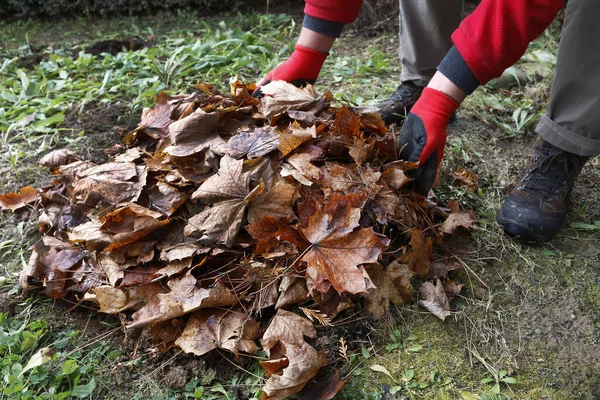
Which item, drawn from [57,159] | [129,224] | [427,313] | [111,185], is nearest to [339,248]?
[427,313]

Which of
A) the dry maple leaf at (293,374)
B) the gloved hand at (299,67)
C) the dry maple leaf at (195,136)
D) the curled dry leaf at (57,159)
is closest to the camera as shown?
the dry maple leaf at (293,374)

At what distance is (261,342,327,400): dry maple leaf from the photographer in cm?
134

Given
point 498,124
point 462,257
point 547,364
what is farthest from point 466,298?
point 498,124

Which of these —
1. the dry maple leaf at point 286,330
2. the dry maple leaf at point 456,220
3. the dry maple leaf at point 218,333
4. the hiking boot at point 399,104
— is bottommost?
the dry maple leaf at point 218,333

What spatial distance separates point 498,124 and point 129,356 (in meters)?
2.08

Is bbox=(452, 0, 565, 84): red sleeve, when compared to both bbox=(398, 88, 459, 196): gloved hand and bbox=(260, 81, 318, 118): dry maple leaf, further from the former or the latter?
bbox=(260, 81, 318, 118): dry maple leaf

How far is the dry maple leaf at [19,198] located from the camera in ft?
6.84

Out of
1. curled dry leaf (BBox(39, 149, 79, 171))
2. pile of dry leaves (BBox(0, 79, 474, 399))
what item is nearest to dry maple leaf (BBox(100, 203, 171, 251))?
pile of dry leaves (BBox(0, 79, 474, 399))

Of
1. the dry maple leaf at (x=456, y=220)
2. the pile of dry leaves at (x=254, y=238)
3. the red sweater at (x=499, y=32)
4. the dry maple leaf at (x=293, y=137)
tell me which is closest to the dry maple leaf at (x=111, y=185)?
the pile of dry leaves at (x=254, y=238)

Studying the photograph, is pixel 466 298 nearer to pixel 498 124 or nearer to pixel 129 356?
pixel 129 356

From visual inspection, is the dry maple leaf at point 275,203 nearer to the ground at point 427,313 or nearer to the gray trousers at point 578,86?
the ground at point 427,313

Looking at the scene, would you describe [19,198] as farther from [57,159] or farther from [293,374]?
[293,374]

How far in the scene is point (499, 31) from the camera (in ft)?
5.53

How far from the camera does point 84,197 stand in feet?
6.04
